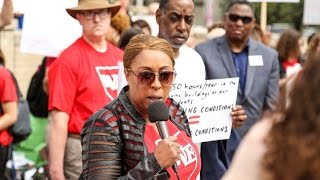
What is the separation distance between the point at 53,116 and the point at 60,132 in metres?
0.13

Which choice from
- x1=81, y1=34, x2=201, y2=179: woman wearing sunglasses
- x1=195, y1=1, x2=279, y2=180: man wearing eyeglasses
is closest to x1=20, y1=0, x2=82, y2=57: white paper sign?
x1=195, y1=1, x2=279, y2=180: man wearing eyeglasses

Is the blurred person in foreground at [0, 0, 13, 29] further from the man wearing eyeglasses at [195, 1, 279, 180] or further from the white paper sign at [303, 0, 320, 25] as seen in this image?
the white paper sign at [303, 0, 320, 25]

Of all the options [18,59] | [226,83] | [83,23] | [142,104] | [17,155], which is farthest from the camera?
[18,59]

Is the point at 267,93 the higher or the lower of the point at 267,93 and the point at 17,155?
the higher

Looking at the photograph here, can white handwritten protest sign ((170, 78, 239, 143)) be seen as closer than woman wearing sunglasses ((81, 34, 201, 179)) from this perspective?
No

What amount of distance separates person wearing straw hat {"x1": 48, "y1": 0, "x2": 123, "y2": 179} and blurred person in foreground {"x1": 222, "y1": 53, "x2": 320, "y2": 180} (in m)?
3.90

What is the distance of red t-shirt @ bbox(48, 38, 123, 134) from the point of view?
607 cm

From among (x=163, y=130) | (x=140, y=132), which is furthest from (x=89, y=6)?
(x=163, y=130)

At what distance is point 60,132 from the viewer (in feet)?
19.9

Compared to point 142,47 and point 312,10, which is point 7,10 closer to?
point 142,47

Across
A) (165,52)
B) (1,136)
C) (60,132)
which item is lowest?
(1,136)

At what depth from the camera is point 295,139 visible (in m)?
2.12

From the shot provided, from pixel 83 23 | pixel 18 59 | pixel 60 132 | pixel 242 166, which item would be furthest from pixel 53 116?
pixel 18 59

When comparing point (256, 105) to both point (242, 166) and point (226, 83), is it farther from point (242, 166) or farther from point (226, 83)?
point (242, 166)
